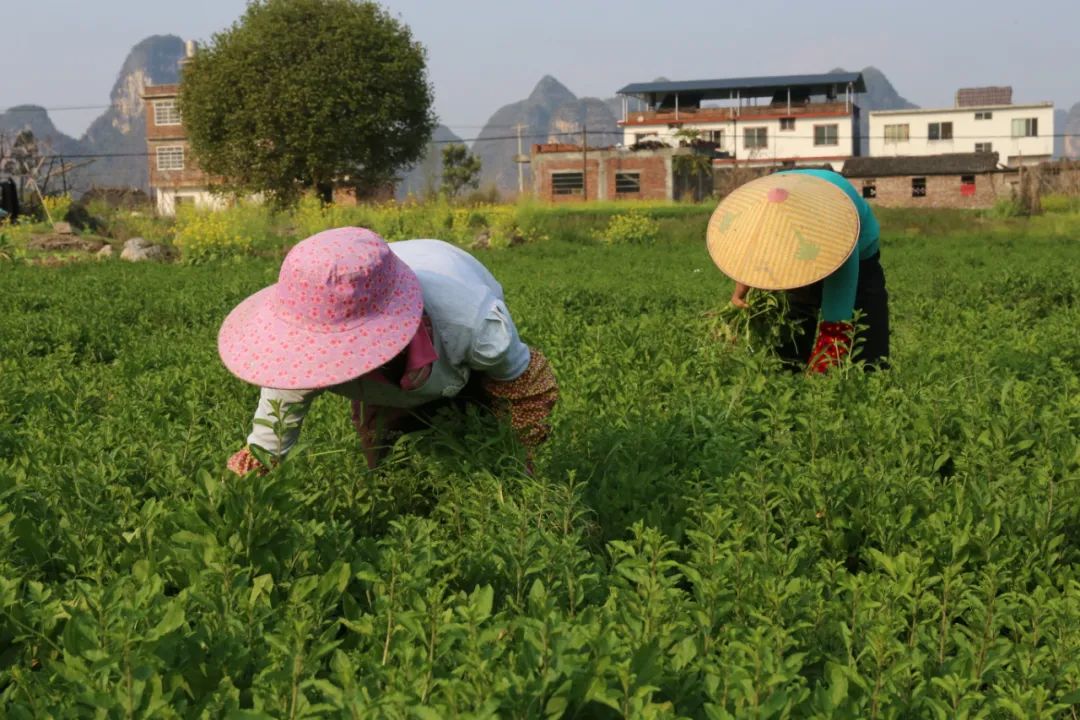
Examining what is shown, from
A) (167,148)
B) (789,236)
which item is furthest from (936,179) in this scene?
(789,236)

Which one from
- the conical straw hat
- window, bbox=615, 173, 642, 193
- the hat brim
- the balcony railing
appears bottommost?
the hat brim

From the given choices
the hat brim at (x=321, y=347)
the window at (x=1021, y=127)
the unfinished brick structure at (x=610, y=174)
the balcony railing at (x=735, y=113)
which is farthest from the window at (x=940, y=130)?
the hat brim at (x=321, y=347)

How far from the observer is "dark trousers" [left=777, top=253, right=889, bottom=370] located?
539 cm

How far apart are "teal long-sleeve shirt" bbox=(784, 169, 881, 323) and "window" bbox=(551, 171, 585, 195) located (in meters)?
47.0

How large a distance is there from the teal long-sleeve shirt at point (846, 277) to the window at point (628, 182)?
151 ft

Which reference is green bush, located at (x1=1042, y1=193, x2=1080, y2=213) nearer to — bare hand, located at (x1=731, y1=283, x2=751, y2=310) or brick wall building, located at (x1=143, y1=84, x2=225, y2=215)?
bare hand, located at (x1=731, y1=283, x2=751, y2=310)

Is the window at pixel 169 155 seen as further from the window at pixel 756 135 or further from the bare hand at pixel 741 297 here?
the bare hand at pixel 741 297

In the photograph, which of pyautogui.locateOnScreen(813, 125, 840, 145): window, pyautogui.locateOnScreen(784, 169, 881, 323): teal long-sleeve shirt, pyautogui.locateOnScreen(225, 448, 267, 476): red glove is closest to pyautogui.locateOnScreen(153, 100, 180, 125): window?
pyautogui.locateOnScreen(813, 125, 840, 145): window

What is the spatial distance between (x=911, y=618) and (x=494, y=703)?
149 cm

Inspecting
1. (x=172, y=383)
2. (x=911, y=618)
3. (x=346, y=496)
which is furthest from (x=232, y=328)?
(x=172, y=383)

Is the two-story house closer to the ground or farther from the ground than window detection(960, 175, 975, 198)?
farther from the ground

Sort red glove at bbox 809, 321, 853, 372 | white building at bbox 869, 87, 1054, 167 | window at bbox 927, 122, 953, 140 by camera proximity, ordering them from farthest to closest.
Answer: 1. window at bbox 927, 122, 953, 140
2. white building at bbox 869, 87, 1054, 167
3. red glove at bbox 809, 321, 853, 372

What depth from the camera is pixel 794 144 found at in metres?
67.6

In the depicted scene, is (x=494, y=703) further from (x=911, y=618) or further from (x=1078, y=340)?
(x=1078, y=340)
